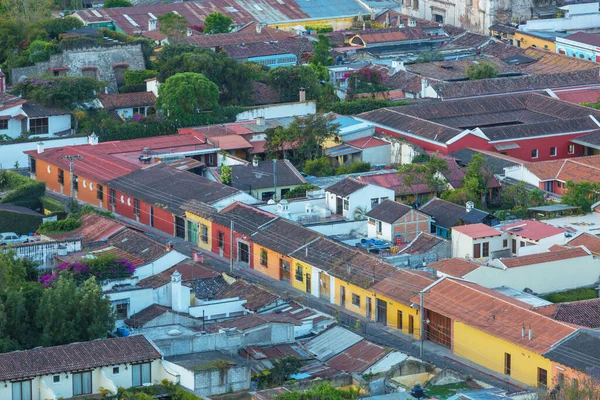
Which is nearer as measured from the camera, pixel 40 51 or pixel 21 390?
pixel 21 390

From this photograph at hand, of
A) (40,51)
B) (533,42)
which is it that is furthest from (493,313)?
(533,42)

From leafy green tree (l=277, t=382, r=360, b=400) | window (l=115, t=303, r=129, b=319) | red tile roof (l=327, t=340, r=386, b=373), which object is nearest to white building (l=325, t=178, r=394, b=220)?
window (l=115, t=303, r=129, b=319)

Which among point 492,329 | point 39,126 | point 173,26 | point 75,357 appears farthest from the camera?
point 173,26

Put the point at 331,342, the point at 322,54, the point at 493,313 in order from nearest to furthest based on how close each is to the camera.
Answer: the point at 331,342 < the point at 493,313 < the point at 322,54

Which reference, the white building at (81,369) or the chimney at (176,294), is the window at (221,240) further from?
the white building at (81,369)

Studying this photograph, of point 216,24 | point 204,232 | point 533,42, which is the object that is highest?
point 216,24

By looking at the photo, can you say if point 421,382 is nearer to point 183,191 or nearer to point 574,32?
point 183,191

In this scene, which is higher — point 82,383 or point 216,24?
point 216,24

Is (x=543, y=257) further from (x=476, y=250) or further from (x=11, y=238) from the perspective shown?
(x=11, y=238)

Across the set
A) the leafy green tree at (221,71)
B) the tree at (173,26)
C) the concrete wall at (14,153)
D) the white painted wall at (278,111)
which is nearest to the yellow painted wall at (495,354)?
the concrete wall at (14,153)
